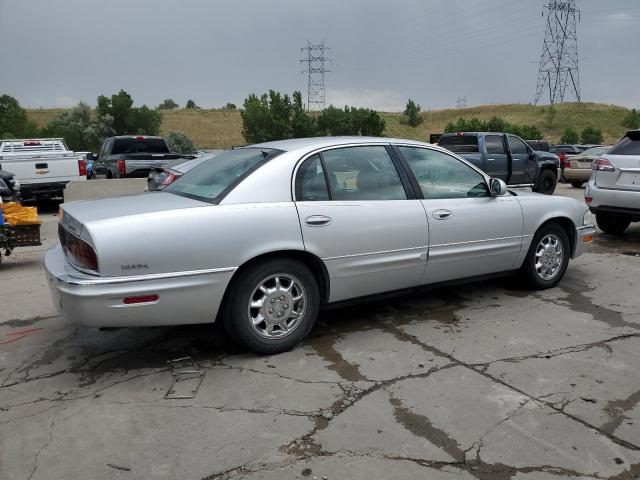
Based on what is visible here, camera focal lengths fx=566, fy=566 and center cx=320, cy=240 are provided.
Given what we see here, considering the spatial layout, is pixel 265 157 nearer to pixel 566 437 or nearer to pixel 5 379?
pixel 5 379

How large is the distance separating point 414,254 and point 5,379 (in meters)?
3.11

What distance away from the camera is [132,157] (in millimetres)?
14406

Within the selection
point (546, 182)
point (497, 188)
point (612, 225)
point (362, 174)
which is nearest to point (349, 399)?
point (362, 174)

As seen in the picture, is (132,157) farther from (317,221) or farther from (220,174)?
(317,221)

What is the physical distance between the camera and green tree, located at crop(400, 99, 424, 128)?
7869cm

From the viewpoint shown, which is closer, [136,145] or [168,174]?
[168,174]

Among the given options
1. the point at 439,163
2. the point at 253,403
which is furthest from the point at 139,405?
the point at 439,163

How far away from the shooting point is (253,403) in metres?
3.43

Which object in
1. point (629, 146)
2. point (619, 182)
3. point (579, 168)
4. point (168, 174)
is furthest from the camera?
point (579, 168)

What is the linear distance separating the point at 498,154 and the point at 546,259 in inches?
382

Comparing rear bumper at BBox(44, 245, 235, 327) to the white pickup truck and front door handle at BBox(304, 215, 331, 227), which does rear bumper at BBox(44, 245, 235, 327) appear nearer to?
front door handle at BBox(304, 215, 331, 227)

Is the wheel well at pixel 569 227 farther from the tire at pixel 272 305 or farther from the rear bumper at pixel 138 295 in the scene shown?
the rear bumper at pixel 138 295

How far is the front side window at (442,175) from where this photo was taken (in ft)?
A: 15.9

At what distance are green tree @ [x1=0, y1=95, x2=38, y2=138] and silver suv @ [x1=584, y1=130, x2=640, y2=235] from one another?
155 ft
